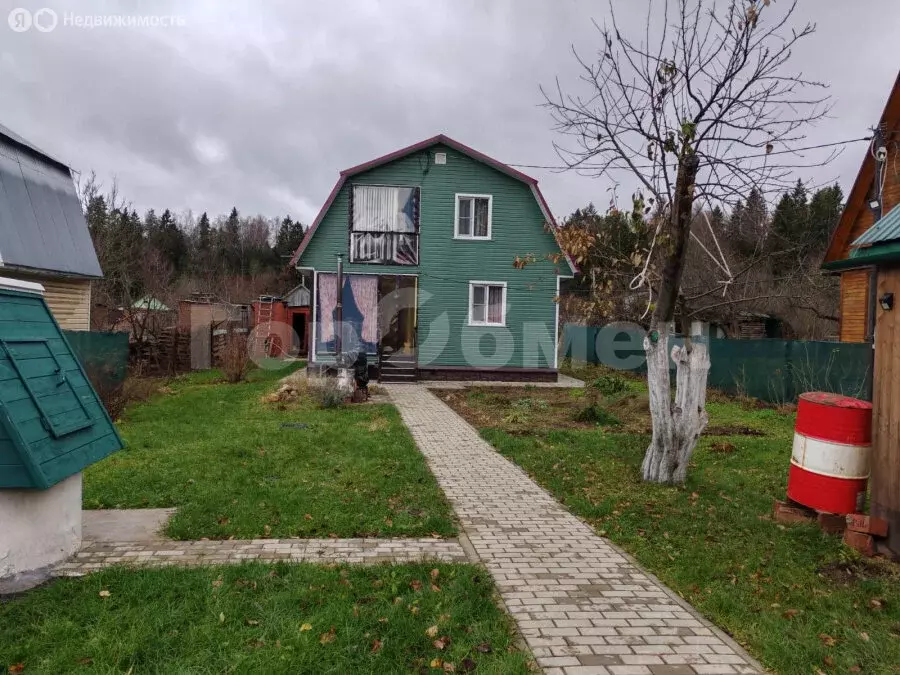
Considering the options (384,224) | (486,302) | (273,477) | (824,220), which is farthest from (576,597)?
(824,220)

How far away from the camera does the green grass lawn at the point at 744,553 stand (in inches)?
138

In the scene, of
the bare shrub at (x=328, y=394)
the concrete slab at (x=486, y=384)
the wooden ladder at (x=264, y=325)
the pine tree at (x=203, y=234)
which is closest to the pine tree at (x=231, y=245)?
the pine tree at (x=203, y=234)

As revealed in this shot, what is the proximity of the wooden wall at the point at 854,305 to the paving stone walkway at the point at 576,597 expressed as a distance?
13.6m

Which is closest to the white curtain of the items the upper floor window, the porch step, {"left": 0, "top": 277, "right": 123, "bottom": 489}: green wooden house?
the upper floor window

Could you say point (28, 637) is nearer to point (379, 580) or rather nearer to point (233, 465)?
point (379, 580)

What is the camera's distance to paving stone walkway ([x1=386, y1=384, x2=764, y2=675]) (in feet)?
10.7

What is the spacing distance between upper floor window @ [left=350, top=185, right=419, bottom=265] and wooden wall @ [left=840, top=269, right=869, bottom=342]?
12.5 meters

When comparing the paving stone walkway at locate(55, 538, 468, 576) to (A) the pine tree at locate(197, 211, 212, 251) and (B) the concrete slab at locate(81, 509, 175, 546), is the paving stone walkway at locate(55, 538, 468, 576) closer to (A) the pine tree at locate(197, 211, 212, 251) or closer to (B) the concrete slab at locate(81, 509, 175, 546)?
(B) the concrete slab at locate(81, 509, 175, 546)

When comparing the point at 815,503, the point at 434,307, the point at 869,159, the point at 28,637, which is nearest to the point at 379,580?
the point at 28,637

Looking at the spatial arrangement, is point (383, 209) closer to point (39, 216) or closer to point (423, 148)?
point (423, 148)

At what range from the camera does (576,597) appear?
158 inches

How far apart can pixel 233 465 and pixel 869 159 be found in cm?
1647

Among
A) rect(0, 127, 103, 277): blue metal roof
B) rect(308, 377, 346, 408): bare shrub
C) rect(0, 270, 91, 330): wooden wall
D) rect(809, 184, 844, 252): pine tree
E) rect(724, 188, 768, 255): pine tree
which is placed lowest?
rect(308, 377, 346, 408): bare shrub

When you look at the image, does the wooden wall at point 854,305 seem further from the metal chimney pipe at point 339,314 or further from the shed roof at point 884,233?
the metal chimney pipe at point 339,314
